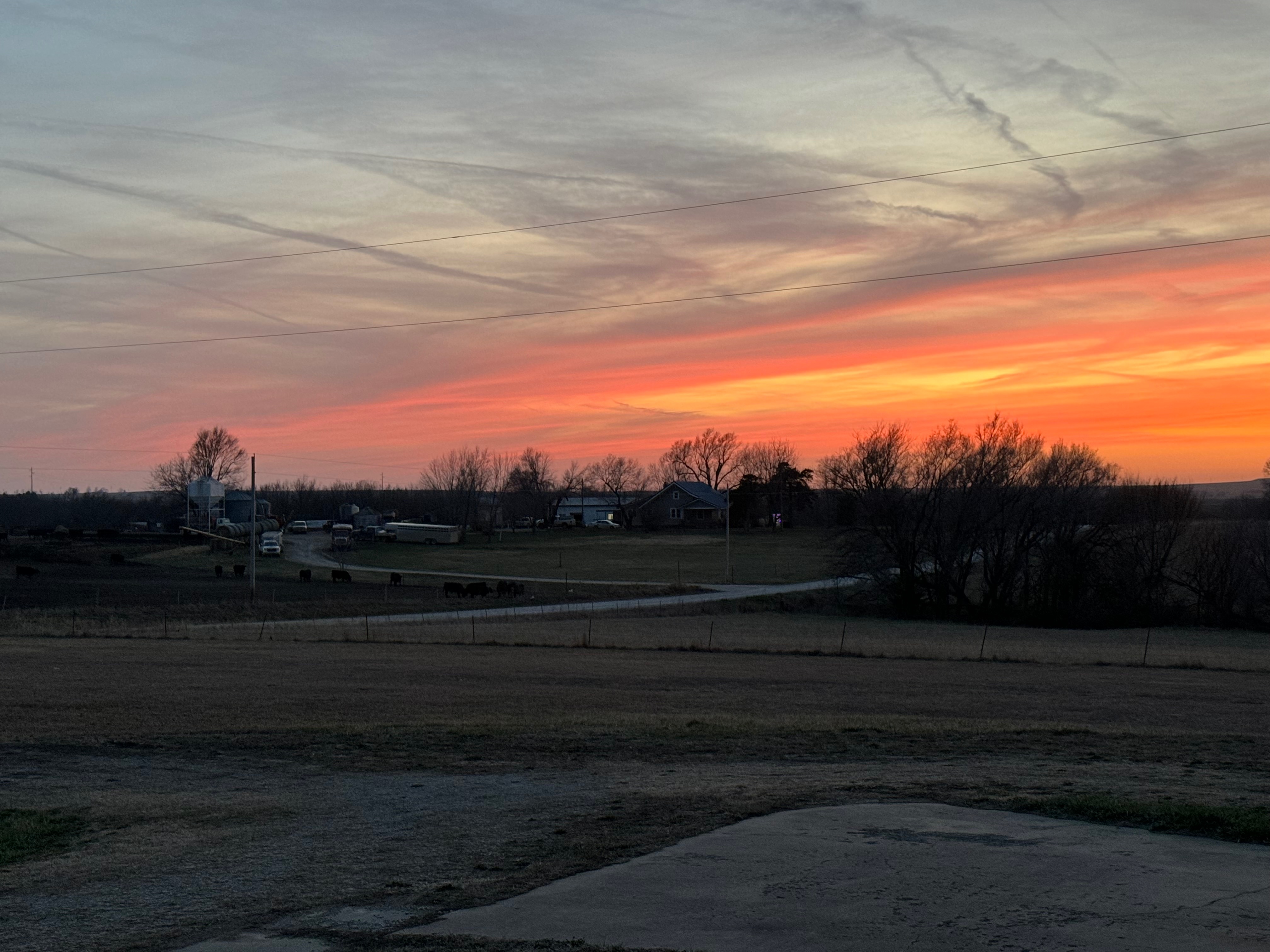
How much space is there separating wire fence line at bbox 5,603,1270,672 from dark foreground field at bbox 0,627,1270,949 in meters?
13.7

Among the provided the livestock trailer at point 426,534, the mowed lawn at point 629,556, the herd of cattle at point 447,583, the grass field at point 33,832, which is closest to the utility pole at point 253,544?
the herd of cattle at point 447,583

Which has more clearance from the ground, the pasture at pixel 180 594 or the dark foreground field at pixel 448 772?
the dark foreground field at pixel 448 772

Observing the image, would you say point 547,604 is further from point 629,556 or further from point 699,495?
point 699,495

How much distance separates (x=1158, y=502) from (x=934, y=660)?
49.1 metres

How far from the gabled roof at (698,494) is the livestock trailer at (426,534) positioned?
1983 inches

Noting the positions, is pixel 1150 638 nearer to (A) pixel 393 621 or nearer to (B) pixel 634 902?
(A) pixel 393 621

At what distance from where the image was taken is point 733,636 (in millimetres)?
52906

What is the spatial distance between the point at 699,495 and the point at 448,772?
170 meters

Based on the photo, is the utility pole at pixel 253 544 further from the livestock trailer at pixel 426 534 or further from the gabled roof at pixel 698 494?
the gabled roof at pixel 698 494

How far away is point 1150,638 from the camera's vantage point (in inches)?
2498

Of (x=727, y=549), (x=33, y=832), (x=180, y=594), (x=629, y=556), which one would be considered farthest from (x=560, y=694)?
(x=629, y=556)

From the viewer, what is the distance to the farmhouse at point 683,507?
180 metres

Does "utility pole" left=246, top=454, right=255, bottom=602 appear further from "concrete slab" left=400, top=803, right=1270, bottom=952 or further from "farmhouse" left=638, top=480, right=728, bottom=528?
"farmhouse" left=638, top=480, right=728, bottom=528

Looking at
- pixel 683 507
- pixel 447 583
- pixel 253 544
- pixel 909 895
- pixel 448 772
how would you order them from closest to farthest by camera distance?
pixel 909 895
pixel 448 772
pixel 253 544
pixel 447 583
pixel 683 507
